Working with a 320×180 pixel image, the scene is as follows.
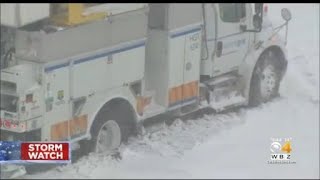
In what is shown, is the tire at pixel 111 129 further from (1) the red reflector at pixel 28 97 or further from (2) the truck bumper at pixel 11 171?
(1) the red reflector at pixel 28 97

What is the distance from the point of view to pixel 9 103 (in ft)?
29.8

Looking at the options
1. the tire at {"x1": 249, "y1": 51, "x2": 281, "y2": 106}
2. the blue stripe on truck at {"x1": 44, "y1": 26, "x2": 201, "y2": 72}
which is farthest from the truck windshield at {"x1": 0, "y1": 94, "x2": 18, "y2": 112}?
the tire at {"x1": 249, "y1": 51, "x2": 281, "y2": 106}

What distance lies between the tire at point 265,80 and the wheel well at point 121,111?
2.48 meters

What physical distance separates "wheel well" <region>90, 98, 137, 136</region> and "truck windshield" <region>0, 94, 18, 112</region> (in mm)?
1076

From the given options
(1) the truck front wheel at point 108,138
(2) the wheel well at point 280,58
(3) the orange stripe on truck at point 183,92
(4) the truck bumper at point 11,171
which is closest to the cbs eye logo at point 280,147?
(3) the orange stripe on truck at point 183,92

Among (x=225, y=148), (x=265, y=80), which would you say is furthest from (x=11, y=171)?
(x=265, y=80)

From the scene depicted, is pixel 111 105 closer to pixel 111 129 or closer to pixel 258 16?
pixel 111 129

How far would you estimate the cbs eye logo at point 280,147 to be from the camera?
30.5 feet

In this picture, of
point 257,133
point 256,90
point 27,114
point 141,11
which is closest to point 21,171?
point 27,114

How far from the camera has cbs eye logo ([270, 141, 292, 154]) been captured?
9281 mm

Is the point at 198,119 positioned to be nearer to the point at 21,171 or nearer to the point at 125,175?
the point at 125,175

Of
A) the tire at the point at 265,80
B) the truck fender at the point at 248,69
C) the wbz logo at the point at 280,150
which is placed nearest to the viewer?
the wbz logo at the point at 280,150

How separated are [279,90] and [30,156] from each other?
5.82m

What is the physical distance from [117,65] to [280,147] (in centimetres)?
195
